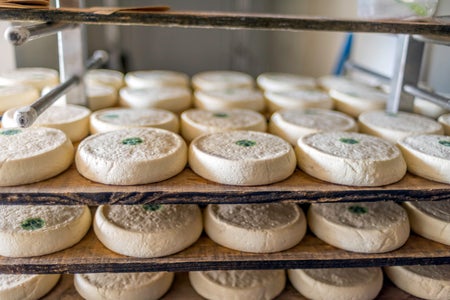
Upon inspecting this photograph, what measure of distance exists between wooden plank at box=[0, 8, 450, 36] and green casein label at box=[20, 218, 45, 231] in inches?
23.2

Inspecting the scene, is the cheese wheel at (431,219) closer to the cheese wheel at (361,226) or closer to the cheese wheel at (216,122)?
the cheese wheel at (361,226)

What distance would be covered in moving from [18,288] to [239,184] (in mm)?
765

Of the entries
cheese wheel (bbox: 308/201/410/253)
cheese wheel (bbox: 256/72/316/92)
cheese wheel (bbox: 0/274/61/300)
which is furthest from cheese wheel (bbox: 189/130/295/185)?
cheese wheel (bbox: 256/72/316/92)

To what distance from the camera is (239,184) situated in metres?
1.19

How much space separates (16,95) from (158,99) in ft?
1.83

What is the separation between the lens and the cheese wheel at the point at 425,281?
1.40 meters

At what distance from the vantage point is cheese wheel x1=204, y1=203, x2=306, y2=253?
1.29m

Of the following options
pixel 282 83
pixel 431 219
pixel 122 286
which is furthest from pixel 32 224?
pixel 282 83

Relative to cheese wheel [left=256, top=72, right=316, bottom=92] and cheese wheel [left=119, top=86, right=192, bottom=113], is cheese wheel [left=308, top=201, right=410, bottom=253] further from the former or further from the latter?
cheese wheel [left=256, top=72, right=316, bottom=92]

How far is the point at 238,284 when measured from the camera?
141 centimetres

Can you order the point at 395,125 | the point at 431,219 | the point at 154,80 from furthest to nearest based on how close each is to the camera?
the point at 154,80 < the point at 395,125 < the point at 431,219

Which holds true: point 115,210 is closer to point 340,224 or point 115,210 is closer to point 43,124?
point 43,124

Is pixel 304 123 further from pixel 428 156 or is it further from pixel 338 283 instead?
pixel 338 283

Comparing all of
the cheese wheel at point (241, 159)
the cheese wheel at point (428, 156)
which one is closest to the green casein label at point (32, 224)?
the cheese wheel at point (241, 159)
